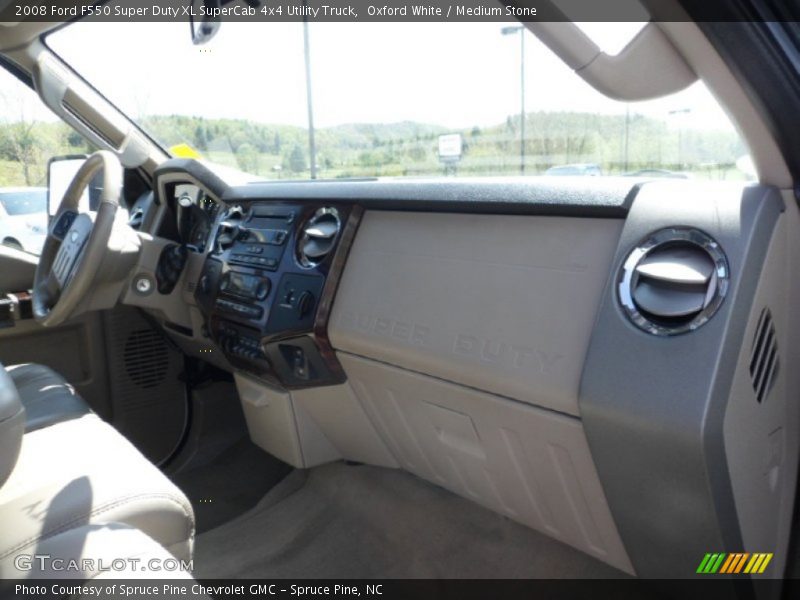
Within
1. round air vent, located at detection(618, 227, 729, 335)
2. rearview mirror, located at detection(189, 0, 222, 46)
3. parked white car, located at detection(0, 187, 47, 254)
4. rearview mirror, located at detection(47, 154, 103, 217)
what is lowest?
round air vent, located at detection(618, 227, 729, 335)

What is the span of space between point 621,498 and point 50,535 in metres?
1.02

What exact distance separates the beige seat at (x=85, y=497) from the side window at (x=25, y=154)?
4.89 feet

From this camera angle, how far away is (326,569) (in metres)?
2.05

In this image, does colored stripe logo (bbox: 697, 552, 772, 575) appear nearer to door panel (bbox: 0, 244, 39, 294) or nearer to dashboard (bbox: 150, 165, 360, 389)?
dashboard (bbox: 150, 165, 360, 389)

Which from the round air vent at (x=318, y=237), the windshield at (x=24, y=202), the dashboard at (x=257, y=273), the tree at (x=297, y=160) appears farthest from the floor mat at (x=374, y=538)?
the windshield at (x=24, y=202)

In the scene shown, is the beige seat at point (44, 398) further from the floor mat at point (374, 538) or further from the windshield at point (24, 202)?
the windshield at point (24, 202)

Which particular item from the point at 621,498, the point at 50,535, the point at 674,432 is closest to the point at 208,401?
the point at 50,535

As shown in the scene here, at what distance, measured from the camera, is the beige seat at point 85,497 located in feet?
4.00

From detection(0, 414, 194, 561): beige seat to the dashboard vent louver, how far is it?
110 centimetres

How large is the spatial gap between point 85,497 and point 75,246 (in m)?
1.05

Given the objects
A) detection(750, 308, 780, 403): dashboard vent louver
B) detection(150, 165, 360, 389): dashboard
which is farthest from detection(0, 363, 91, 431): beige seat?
detection(750, 308, 780, 403): dashboard vent louver

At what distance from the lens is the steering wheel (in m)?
1.97

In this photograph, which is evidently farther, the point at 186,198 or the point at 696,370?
the point at 186,198

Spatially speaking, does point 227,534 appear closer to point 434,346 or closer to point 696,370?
point 434,346
